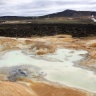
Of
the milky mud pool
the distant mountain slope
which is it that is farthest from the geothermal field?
the distant mountain slope

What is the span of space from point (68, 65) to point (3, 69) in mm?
4853

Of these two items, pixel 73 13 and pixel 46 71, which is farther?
pixel 73 13

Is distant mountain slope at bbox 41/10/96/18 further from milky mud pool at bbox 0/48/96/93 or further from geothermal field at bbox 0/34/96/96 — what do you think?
milky mud pool at bbox 0/48/96/93

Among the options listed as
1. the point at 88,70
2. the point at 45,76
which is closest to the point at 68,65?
the point at 88,70

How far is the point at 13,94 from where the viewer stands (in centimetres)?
1184

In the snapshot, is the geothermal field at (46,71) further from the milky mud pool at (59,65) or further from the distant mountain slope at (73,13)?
the distant mountain slope at (73,13)

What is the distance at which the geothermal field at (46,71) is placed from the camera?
530 inches

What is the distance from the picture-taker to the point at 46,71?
59.0ft

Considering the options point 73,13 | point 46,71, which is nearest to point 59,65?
point 46,71

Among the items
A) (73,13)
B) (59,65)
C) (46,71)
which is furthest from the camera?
(73,13)

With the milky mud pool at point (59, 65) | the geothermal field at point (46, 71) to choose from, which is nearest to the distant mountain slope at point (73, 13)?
the geothermal field at point (46, 71)

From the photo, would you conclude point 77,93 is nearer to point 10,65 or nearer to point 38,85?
point 38,85

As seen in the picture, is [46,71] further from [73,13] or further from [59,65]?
[73,13]

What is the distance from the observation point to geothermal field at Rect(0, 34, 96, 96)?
13.5 metres
